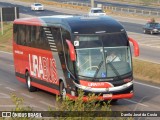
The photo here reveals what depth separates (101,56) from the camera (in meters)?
20.5

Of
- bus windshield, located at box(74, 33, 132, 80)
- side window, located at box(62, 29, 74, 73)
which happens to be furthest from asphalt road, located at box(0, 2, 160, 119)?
side window, located at box(62, 29, 74, 73)

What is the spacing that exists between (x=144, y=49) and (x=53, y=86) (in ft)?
80.3

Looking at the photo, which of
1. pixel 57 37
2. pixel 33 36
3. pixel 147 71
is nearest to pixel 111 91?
pixel 57 37

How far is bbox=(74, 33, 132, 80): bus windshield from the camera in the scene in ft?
66.8

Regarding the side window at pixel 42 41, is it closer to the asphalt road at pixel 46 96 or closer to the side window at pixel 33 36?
the side window at pixel 33 36

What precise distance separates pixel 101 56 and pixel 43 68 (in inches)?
150

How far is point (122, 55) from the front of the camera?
20.9 meters

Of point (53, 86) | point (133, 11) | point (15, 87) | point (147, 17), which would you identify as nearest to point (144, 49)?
point (15, 87)

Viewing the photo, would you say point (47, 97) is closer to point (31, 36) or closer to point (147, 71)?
point (31, 36)

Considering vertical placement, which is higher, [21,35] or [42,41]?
[42,41]

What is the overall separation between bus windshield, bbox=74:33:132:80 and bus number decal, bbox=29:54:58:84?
6.98 ft

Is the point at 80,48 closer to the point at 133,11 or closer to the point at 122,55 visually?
the point at 122,55

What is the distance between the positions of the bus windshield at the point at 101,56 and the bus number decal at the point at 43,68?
2127 mm

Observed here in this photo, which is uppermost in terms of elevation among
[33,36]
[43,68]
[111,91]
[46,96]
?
[33,36]
